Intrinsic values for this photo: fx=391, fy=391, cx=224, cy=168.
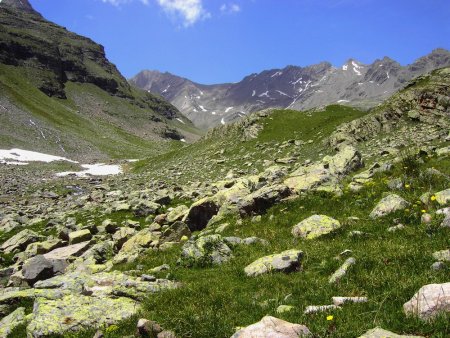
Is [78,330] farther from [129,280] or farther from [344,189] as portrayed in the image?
[344,189]

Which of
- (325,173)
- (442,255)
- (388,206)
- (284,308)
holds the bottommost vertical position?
(284,308)

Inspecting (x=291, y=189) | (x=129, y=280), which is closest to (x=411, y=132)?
(x=291, y=189)

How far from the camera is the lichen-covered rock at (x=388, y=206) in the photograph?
44.0 ft

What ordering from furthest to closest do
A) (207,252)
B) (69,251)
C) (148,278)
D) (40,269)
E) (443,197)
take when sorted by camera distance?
(69,251)
(40,269)
(207,252)
(443,197)
(148,278)

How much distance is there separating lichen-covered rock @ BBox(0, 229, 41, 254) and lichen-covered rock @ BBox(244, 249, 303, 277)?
18.4 meters

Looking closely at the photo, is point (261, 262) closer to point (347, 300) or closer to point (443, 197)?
point (347, 300)

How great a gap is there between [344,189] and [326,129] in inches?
1302

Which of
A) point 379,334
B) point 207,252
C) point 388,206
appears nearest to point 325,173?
point 388,206

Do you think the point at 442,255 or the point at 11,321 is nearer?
the point at 442,255

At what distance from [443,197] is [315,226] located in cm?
427

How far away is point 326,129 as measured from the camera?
48.9m

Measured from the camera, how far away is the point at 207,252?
43.9ft

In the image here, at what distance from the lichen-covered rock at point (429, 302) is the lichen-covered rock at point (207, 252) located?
23.0 feet

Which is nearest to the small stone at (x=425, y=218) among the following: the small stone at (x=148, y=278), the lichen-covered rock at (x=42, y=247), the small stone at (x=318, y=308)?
the small stone at (x=318, y=308)
